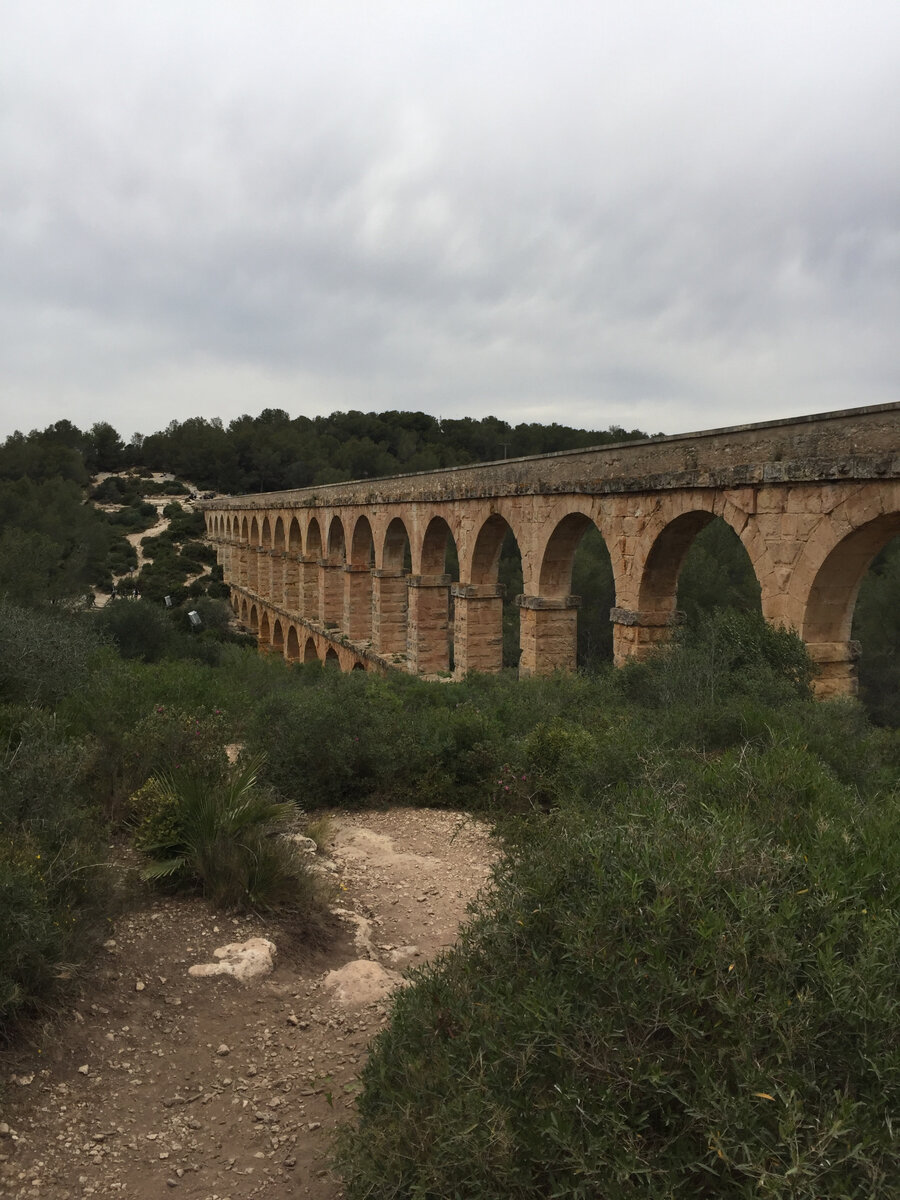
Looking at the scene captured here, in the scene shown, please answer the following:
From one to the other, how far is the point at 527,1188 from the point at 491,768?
4.60 m

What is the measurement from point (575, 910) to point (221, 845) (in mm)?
2377

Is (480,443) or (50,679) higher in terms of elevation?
(480,443)

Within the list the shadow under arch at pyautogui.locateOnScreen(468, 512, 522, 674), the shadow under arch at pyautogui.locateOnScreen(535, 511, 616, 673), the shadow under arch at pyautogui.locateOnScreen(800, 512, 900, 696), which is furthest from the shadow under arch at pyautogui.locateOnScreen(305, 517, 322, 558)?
the shadow under arch at pyautogui.locateOnScreen(800, 512, 900, 696)

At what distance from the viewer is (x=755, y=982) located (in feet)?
6.77

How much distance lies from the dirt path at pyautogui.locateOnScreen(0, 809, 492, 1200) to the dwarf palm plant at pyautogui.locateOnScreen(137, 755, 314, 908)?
15 centimetres

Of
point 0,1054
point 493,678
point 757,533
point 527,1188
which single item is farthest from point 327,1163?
point 493,678

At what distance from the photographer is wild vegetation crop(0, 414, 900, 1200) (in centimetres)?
188

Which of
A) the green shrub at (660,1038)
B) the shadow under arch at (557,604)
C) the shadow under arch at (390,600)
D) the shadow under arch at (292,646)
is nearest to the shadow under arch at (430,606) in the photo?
the shadow under arch at (390,600)

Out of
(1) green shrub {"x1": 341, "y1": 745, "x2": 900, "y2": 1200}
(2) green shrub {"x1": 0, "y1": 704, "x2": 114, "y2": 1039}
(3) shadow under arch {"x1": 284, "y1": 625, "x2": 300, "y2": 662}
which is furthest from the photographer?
(3) shadow under arch {"x1": 284, "y1": 625, "x2": 300, "y2": 662}

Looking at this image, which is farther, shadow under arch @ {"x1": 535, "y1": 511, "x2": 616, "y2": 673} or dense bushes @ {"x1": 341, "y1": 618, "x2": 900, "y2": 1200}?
shadow under arch @ {"x1": 535, "y1": 511, "x2": 616, "y2": 673}

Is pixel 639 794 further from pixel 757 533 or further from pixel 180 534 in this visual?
pixel 180 534

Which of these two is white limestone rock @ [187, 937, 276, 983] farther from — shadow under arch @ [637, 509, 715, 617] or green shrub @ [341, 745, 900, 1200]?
shadow under arch @ [637, 509, 715, 617]

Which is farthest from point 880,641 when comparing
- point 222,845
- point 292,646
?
point 222,845

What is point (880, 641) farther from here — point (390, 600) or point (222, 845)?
point (222, 845)
